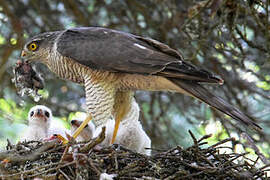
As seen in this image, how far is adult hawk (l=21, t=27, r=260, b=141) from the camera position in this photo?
3.97 meters

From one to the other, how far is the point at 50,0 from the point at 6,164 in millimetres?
3917

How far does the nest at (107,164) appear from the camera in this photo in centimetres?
296

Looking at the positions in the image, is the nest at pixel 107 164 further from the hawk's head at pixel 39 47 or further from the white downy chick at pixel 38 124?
the hawk's head at pixel 39 47

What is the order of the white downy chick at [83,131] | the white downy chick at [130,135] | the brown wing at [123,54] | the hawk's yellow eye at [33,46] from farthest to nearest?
1. the white downy chick at [83,131]
2. the hawk's yellow eye at [33,46]
3. the white downy chick at [130,135]
4. the brown wing at [123,54]

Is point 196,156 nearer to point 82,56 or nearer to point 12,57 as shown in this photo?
point 82,56

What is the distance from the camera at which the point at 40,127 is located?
16.1 ft

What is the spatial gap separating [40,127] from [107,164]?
6.15 ft

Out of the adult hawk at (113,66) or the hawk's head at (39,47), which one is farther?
the hawk's head at (39,47)

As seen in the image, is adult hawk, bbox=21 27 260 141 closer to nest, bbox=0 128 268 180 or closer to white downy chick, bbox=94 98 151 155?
white downy chick, bbox=94 98 151 155

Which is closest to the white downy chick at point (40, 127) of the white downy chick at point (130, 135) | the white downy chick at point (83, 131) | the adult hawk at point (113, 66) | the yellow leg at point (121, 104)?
the white downy chick at point (83, 131)

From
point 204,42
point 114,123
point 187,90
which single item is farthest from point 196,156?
point 204,42

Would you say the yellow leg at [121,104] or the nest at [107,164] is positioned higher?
the yellow leg at [121,104]

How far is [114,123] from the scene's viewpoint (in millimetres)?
4992

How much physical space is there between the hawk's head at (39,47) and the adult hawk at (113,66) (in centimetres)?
3
